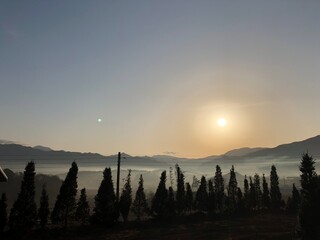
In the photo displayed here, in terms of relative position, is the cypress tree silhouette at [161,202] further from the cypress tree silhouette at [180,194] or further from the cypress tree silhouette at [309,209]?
the cypress tree silhouette at [309,209]

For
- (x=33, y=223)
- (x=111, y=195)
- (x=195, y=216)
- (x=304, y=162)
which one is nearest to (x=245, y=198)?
(x=195, y=216)

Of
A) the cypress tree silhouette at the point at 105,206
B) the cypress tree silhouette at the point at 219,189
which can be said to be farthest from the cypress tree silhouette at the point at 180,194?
the cypress tree silhouette at the point at 105,206

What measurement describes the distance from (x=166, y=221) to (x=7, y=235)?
37.4 m

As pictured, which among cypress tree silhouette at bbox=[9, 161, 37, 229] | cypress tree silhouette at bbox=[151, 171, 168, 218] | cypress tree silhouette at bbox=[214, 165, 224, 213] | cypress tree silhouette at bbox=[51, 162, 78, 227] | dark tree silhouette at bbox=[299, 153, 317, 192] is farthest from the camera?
cypress tree silhouette at bbox=[214, 165, 224, 213]

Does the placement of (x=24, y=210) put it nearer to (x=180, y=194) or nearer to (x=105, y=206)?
(x=105, y=206)

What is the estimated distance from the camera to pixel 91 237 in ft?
198

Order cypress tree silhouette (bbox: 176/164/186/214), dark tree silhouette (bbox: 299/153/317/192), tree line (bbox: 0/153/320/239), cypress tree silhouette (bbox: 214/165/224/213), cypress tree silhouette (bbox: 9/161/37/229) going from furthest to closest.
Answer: cypress tree silhouette (bbox: 214/165/224/213), cypress tree silhouette (bbox: 176/164/186/214), cypress tree silhouette (bbox: 9/161/37/229), dark tree silhouette (bbox: 299/153/317/192), tree line (bbox: 0/153/320/239)

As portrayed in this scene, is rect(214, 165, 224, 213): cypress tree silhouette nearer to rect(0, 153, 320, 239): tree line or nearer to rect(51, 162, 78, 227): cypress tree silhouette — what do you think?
rect(0, 153, 320, 239): tree line

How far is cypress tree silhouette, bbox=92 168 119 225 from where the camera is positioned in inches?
2891

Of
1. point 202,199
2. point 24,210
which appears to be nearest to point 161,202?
point 202,199

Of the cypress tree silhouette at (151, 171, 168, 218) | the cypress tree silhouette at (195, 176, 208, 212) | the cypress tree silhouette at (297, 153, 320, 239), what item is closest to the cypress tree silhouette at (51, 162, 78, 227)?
the cypress tree silhouette at (151, 171, 168, 218)

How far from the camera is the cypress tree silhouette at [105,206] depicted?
73.4 metres

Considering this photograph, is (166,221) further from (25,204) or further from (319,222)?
(319,222)

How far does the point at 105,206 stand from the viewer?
74.6m
